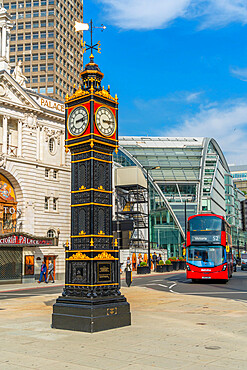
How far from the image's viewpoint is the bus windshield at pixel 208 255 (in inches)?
1205

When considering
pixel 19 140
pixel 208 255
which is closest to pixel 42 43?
pixel 19 140

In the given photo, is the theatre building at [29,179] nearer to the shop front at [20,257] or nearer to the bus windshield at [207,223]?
the shop front at [20,257]

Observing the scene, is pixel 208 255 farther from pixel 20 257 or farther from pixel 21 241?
pixel 20 257

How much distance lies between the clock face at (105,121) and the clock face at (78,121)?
0.39m

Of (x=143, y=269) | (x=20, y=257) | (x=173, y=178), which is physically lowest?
(x=143, y=269)

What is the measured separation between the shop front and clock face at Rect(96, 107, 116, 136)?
73.5ft

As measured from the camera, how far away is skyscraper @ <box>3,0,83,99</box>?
100m

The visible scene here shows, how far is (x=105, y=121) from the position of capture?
13.5 meters

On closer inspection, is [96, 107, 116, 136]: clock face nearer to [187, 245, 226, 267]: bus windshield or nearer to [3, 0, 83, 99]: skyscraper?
[187, 245, 226, 267]: bus windshield

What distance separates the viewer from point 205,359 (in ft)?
26.9

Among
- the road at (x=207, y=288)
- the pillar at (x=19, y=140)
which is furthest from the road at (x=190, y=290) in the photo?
the pillar at (x=19, y=140)

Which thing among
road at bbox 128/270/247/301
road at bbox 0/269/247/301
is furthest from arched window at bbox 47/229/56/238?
road at bbox 128/270/247/301

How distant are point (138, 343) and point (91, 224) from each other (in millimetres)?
3699

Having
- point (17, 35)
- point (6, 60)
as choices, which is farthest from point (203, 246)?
point (17, 35)
